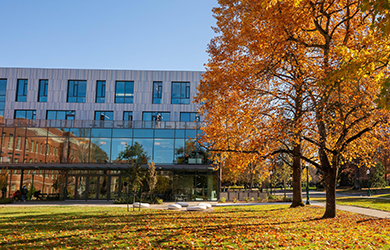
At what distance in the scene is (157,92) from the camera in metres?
38.3

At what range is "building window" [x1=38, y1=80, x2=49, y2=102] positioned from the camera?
3788 centimetres

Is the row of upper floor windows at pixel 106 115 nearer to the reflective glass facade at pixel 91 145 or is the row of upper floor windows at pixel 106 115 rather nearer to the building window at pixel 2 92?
the building window at pixel 2 92

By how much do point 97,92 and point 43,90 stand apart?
21.9 feet

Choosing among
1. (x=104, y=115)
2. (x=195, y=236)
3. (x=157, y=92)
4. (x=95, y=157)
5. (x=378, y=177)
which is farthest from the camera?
(x=378, y=177)

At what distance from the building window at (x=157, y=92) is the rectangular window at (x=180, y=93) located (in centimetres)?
162

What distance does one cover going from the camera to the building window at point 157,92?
125 ft

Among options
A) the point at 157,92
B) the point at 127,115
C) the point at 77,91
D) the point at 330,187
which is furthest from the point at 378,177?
the point at 77,91

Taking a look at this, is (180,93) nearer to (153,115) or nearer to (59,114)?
(153,115)

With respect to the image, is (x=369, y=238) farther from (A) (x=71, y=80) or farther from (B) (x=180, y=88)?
(A) (x=71, y=80)

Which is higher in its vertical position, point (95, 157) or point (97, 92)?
point (97, 92)

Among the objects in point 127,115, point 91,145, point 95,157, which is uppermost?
point 127,115

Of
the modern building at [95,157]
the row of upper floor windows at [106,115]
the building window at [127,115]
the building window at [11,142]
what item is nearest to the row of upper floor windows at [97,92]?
the building window at [127,115]

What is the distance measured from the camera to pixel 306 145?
53.5 feet

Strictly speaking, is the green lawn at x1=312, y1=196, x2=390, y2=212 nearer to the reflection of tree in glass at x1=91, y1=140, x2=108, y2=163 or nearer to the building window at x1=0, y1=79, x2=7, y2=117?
the reflection of tree in glass at x1=91, y1=140, x2=108, y2=163
